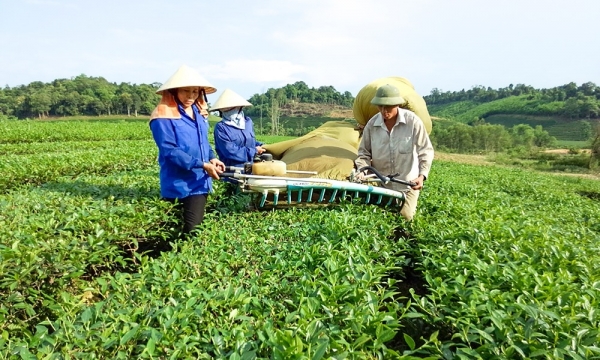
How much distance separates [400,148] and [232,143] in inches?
74.8

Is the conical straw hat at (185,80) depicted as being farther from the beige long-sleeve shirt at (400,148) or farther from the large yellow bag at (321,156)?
the beige long-sleeve shirt at (400,148)

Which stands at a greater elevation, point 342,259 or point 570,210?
point 342,259

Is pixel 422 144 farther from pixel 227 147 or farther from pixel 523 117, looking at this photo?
pixel 523 117

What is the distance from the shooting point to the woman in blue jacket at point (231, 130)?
14.5ft

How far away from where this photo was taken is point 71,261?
2420 millimetres

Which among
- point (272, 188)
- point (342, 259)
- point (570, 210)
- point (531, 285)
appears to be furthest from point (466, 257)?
point (570, 210)

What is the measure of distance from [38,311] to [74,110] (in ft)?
227

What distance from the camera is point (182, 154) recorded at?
3.34 meters

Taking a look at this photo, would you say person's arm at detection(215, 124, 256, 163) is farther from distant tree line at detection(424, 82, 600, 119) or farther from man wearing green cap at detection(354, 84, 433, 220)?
distant tree line at detection(424, 82, 600, 119)

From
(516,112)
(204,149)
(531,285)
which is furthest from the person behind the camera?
(516,112)

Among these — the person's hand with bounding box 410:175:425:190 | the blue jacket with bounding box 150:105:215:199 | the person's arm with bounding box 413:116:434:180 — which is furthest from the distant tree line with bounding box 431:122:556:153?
the blue jacket with bounding box 150:105:215:199

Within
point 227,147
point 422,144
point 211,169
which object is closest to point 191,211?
point 211,169

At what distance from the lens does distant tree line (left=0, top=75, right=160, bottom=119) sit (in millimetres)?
60000

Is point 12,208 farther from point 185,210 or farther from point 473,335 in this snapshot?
point 473,335
